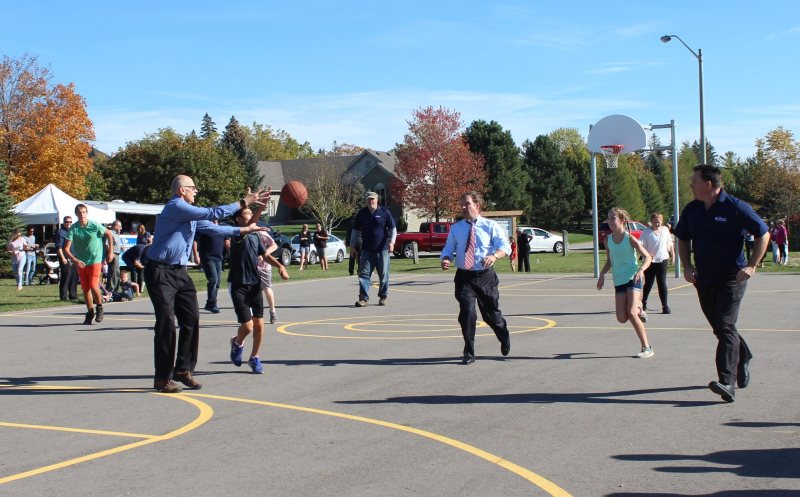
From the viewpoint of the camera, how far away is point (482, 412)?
7.20 metres

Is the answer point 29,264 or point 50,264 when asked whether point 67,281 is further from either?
point 50,264

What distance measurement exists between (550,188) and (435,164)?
790 inches

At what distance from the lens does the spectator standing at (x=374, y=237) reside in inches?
635

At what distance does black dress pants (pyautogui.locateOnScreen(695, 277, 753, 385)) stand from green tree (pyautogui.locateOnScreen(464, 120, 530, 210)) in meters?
65.5

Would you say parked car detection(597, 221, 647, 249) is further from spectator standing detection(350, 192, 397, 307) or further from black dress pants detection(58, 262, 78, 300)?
black dress pants detection(58, 262, 78, 300)

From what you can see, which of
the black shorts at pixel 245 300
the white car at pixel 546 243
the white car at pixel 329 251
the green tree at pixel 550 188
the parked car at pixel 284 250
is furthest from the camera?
the green tree at pixel 550 188

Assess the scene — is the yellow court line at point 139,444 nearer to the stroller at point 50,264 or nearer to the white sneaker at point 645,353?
the white sneaker at point 645,353

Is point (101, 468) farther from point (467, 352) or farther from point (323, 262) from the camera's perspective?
point (323, 262)

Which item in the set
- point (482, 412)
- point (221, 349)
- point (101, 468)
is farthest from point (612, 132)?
point (101, 468)

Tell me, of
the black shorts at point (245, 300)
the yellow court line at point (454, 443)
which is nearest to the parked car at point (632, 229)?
the black shorts at point (245, 300)

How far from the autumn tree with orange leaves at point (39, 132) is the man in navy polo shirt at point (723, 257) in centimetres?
4479

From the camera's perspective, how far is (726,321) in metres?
7.57

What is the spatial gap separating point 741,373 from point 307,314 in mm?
9461

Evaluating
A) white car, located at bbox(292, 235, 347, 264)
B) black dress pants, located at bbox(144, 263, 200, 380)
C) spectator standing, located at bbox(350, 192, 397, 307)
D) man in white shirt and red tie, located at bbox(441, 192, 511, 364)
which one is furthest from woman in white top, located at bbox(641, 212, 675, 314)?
white car, located at bbox(292, 235, 347, 264)
